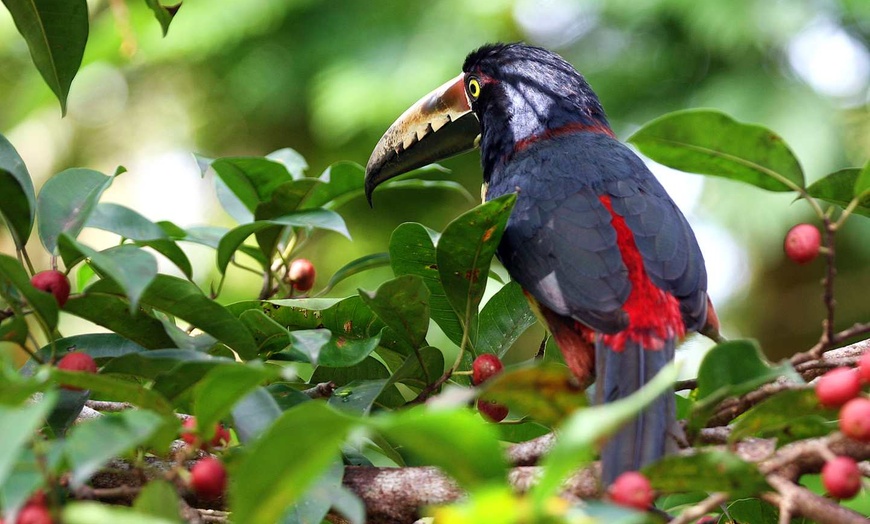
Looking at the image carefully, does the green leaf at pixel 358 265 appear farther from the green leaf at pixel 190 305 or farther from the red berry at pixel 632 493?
the red berry at pixel 632 493

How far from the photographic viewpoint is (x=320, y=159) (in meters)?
6.89

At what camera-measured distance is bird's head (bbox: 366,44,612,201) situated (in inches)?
108

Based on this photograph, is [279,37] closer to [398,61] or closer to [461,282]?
[398,61]

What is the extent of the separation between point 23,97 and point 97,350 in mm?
6414

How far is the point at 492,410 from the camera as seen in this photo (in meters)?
1.81

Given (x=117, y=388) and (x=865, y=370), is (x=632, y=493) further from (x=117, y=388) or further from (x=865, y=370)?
→ (x=117, y=388)

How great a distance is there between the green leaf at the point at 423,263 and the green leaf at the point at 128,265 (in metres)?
0.58

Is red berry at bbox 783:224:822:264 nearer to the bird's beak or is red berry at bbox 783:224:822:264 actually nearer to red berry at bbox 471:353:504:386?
red berry at bbox 471:353:504:386

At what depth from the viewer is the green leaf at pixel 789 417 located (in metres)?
1.21

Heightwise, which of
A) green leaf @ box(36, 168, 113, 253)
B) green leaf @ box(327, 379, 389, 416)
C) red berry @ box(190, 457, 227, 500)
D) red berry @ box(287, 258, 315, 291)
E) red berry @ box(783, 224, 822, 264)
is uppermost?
green leaf @ box(36, 168, 113, 253)

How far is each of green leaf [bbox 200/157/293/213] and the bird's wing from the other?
0.56 meters

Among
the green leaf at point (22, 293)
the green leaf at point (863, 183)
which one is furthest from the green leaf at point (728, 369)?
the green leaf at point (22, 293)

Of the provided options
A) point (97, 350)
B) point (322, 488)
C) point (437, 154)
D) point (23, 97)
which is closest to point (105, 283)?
point (97, 350)

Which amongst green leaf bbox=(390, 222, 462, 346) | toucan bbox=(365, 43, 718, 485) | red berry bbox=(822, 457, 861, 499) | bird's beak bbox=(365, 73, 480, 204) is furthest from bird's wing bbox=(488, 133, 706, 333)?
red berry bbox=(822, 457, 861, 499)
